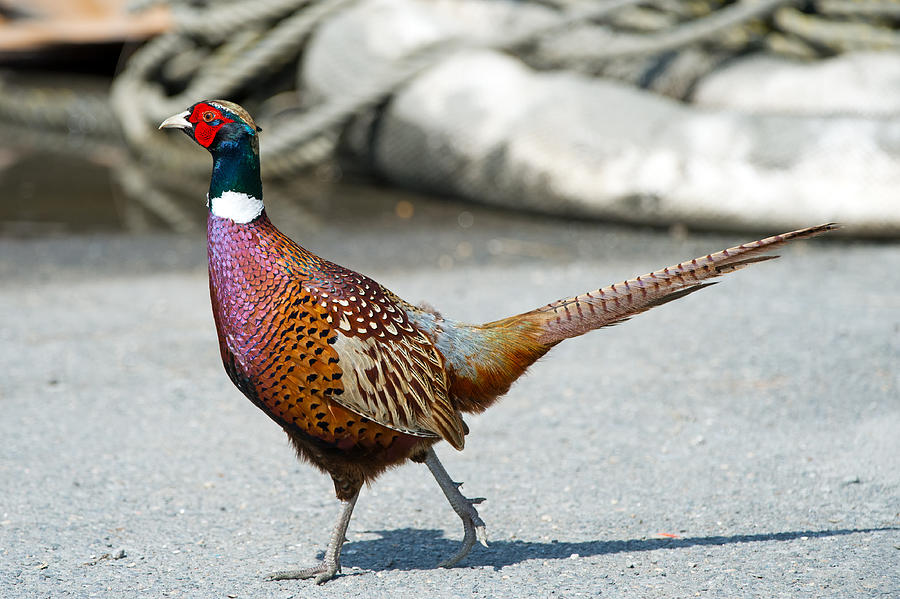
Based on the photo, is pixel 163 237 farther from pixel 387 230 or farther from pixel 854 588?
pixel 854 588

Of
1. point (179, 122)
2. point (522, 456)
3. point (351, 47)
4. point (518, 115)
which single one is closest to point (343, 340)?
point (179, 122)

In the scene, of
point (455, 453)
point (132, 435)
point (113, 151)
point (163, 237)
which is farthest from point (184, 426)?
point (113, 151)

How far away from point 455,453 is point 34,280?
2.86 m

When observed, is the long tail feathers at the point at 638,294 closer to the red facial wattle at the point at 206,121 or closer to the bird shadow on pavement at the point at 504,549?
the bird shadow on pavement at the point at 504,549

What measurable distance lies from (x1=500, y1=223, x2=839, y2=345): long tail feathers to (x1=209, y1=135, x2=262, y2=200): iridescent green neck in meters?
0.79

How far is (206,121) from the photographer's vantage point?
278 cm

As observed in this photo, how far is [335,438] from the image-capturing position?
8.95 ft

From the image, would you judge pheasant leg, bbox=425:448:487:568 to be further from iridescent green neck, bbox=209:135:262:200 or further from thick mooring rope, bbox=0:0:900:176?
thick mooring rope, bbox=0:0:900:176

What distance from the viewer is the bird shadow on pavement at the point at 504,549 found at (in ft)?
9.61

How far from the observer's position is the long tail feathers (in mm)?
2783

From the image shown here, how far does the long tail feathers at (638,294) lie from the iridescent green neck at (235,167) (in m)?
0.79

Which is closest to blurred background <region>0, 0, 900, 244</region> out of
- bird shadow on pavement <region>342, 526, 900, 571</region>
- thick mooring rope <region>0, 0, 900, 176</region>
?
thick mooring rope <region>0, 0, 900, 176</region>

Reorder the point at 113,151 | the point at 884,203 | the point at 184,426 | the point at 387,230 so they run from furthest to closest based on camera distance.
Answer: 1. the point at 113,151
2. the point at 387,230
3. the point at 884,203
4. the point at 184,426

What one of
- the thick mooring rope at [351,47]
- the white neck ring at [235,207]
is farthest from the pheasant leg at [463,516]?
the thick mooring rope at [351,47]
